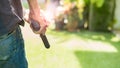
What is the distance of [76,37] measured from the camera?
5.77 meters

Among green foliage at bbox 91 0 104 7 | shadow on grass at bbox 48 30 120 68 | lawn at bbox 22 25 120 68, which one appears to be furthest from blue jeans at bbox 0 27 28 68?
green foliage at bbox 91 0 104 7

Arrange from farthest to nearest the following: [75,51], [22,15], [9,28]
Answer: [75,51], [22,15], [9,28]

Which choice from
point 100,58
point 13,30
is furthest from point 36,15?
point 100,58

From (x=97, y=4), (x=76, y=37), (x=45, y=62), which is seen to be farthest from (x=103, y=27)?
(x=45, y=62)

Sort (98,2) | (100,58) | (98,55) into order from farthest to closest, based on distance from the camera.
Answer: (98,2)
(98,55)
(100,58)

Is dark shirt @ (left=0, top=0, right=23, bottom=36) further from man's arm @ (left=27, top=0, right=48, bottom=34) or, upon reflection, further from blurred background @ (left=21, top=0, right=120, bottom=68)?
blurred background @ (left=21, top=0, right=120, bottom=68)

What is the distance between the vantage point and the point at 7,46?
4.46 feet

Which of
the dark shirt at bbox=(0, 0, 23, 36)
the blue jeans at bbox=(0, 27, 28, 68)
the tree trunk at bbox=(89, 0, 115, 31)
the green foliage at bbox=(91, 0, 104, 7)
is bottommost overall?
the tree trunk at bbox=(89, 0, 115, 31)

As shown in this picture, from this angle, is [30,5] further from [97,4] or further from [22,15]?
[97,4]

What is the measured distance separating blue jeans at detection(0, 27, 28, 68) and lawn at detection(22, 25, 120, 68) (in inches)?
87.4

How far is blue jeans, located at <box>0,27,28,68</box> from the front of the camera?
1.35m

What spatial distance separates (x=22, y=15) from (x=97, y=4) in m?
4.86

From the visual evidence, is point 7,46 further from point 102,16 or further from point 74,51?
point 102,16

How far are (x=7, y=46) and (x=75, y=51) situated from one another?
140 inches
